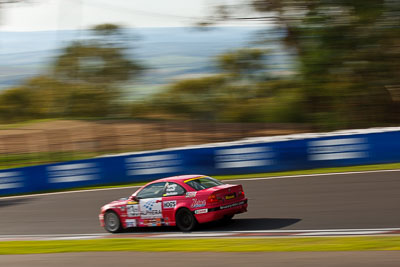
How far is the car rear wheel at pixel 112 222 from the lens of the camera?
12969mm

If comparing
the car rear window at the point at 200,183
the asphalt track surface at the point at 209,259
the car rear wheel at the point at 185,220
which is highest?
the car rear window at the point at 200,183

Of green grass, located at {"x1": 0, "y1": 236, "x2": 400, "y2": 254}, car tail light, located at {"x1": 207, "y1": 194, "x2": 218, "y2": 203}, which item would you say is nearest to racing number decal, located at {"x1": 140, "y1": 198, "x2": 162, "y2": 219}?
car tail light, located at {"x1": 207, "y1": 194, "x2": 218, "y2": 203}

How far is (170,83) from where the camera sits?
4169cm

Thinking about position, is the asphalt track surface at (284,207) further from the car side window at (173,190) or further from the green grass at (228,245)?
the green grass at (228,245)

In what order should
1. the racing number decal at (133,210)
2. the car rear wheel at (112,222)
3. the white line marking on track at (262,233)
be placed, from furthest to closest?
the car rear wheel at (112,222), the racing number decal at (133,210), the white line marking on track at (262,233)

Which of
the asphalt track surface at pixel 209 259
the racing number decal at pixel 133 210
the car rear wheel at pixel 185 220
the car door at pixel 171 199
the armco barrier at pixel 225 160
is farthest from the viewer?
the armco barrier at pixel 225 160

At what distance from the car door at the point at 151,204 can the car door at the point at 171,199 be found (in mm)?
127

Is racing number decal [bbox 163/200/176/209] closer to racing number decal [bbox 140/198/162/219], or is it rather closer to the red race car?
the red race car

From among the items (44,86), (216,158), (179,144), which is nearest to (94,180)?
(216,158)

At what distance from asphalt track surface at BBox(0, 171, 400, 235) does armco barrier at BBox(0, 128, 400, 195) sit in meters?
1.35

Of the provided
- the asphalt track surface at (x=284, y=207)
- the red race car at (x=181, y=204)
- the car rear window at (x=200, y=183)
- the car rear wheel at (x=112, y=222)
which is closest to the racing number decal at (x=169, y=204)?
the red race car at (x=181, y=204)

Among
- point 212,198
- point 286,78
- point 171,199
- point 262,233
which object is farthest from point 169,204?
point 286,78

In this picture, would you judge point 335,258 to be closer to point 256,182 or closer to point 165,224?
point 165,224

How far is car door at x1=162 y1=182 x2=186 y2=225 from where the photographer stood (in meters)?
11.8
